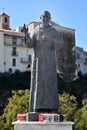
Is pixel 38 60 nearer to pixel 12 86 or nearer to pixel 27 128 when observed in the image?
pixel 27 128

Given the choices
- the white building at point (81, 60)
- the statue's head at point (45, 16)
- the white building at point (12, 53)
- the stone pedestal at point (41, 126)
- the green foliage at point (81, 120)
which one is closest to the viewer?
the stone pedestal at point (41, 126)

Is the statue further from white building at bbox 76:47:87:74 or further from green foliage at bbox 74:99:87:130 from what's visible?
white building at bbox 76:47:87:74

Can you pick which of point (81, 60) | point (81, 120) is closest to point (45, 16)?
point (81, 120)

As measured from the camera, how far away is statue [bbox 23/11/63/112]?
38.4 ft

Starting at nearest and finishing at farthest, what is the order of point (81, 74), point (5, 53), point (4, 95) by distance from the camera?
point (4, 95), point (5, 53), point (81, 74)

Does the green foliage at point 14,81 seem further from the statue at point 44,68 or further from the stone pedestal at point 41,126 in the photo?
the stone pedestal at point 41,126

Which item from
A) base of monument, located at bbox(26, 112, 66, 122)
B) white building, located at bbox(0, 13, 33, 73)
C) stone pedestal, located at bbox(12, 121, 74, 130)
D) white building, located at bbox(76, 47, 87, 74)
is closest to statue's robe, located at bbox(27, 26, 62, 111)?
base of monument, located at bbox(26, 112, 66, 122)

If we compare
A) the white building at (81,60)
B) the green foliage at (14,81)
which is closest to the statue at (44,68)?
the green foliage at (14,81)

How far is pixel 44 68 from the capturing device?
1191cm

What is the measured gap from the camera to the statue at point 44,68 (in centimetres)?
1170

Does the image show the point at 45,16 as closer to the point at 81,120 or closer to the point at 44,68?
the point at 44,68

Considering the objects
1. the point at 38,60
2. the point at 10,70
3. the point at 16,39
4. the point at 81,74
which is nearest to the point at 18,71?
the point at 10,70

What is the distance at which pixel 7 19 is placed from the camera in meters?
88.6

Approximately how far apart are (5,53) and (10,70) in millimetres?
3350
